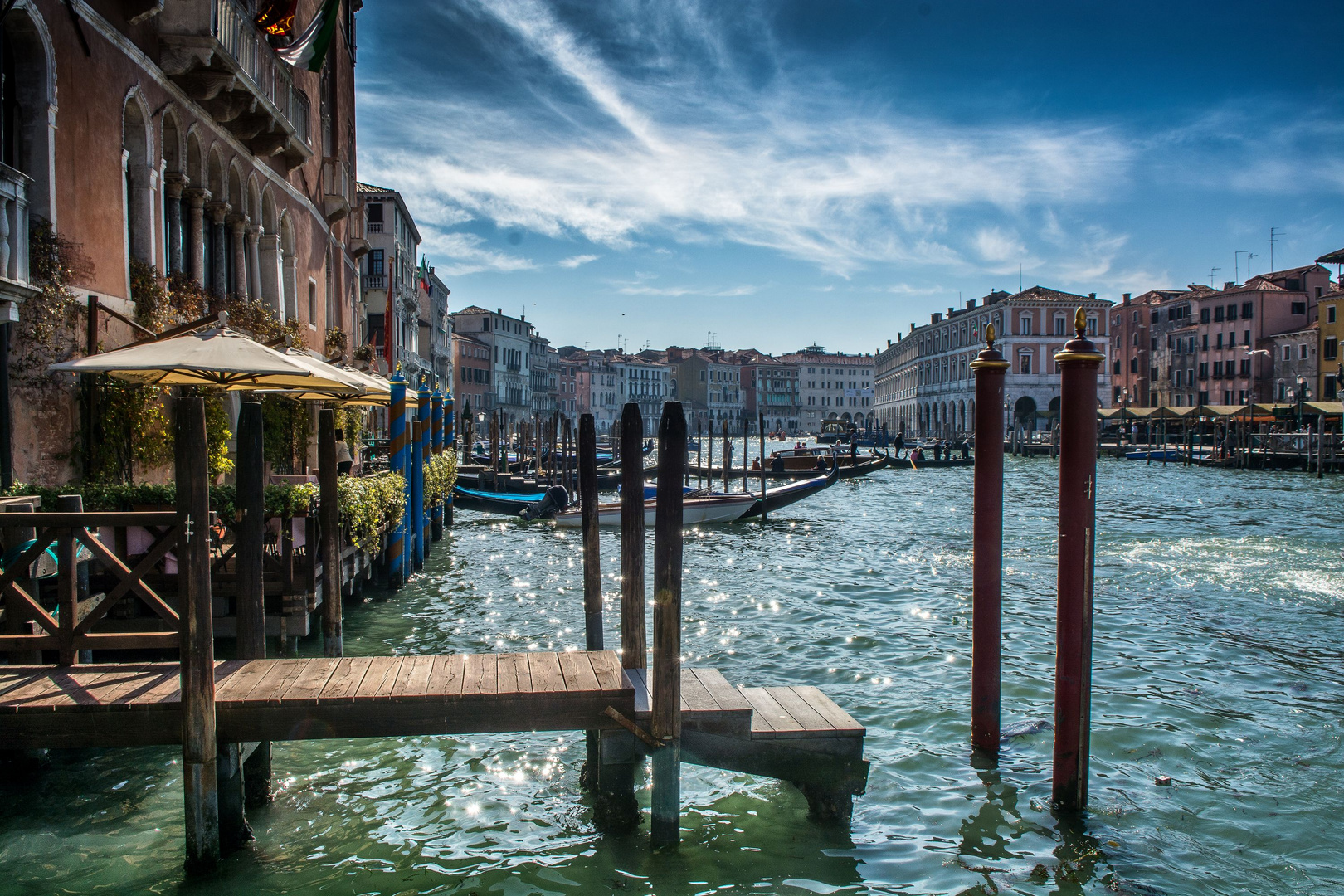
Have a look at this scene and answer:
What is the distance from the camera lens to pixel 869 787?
5348mm

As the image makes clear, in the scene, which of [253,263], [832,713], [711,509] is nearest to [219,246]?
[253,263]

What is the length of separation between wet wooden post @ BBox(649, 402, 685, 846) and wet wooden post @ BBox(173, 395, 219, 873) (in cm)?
180

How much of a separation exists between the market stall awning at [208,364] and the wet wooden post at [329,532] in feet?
2.12

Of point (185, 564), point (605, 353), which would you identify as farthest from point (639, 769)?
point (605, 353)

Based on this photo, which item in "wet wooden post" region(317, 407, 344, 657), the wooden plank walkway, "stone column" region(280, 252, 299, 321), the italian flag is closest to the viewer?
the wooden plank walkway

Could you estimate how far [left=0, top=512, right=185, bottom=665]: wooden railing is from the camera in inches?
155

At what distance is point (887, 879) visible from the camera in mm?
4266

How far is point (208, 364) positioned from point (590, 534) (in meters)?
2.87

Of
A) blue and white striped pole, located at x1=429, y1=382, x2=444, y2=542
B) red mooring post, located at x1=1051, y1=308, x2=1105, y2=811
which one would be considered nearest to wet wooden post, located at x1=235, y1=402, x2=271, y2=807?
red mooring post, located at x1=1051, y1=308, x2=1105, y2=811

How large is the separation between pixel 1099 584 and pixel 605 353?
313 feet

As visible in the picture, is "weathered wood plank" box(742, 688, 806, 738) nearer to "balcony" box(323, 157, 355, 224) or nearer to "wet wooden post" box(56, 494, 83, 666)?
"wet wooden post" box(56, 494, 83, 666)

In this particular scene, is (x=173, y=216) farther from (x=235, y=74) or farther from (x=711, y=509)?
(x=711, y=509)

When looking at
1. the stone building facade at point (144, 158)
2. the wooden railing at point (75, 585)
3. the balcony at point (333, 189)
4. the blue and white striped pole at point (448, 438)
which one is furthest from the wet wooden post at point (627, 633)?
the blue and white striped pole at point (448, 438)

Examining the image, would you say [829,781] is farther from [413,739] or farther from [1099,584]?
[1099,584]
